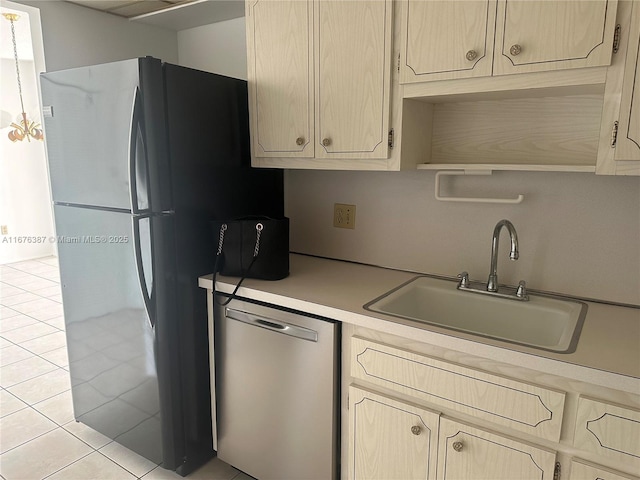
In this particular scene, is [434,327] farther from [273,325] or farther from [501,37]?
[501,37]

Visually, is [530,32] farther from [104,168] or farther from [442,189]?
[104,168]

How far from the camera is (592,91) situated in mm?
1496

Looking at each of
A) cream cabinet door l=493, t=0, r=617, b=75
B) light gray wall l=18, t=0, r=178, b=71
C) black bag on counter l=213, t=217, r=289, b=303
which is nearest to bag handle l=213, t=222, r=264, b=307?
black bag on counter l=213, t=217, r=289, b=303

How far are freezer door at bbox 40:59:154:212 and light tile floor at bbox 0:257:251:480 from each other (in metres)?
1.19

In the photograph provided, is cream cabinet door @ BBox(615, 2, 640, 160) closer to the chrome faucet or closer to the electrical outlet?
the chrome faucet

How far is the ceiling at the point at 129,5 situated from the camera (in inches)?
101

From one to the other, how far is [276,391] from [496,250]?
0.99 meters

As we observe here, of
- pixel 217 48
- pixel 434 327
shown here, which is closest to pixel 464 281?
pixel 434 327

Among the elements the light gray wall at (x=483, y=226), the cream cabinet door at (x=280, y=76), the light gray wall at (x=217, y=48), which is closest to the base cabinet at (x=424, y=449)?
the light gray wall at (x=483, y=226)

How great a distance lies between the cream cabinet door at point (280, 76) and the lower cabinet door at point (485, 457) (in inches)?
44.8

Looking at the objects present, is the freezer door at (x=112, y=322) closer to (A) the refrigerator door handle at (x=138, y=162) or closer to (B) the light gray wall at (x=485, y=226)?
(A) the refrigerator door handle at (x=138, y=162)

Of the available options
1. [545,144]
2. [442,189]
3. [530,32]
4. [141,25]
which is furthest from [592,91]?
[141,25]

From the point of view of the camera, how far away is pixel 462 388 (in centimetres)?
135

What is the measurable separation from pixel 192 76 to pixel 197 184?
42 centimetres
